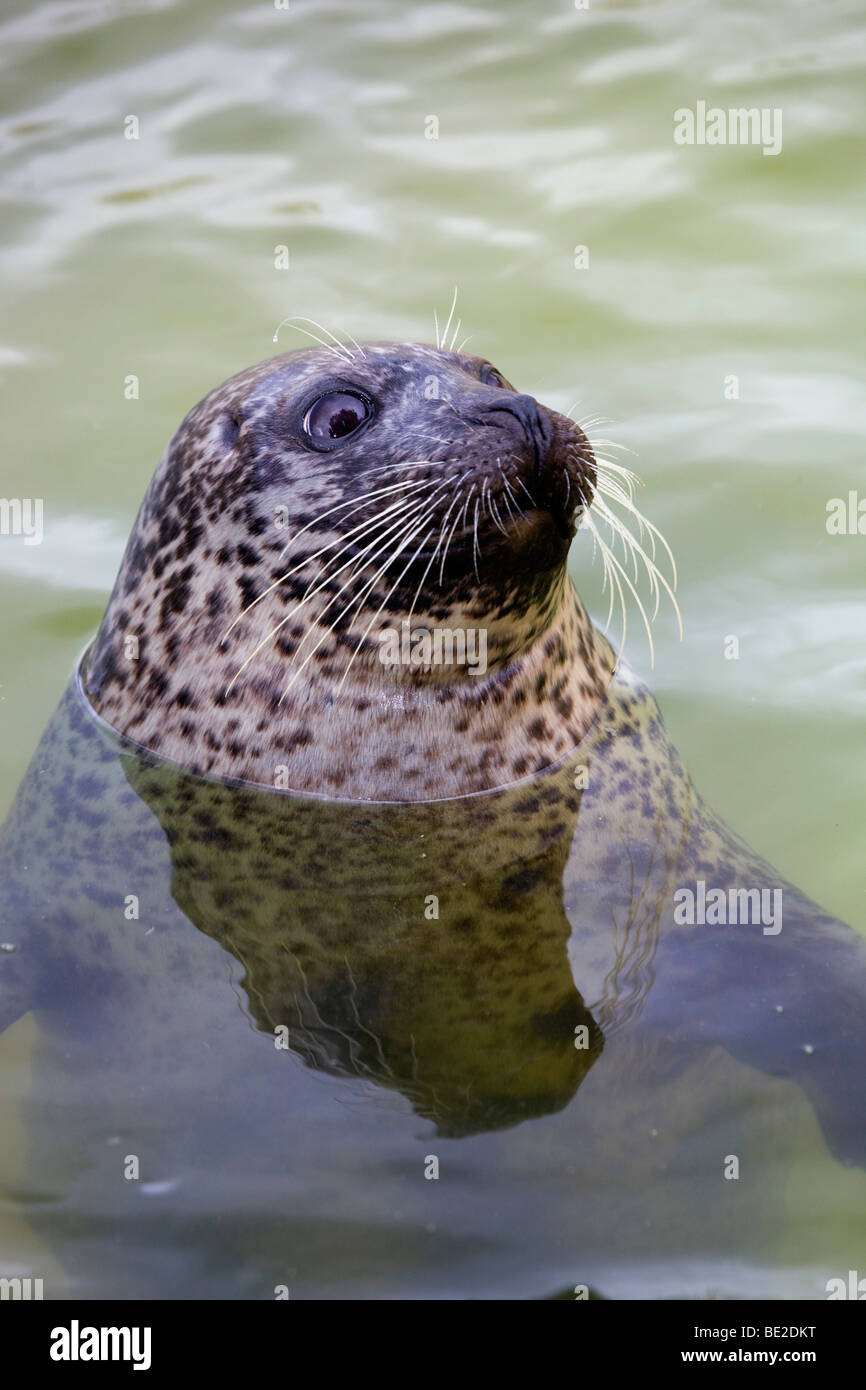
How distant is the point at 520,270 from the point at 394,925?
4.54 metres

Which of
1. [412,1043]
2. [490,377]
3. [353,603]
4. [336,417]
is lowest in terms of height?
[412,1043]

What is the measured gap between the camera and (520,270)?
7.82 meters

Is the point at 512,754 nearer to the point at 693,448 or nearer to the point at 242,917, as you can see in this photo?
the point at 242,917

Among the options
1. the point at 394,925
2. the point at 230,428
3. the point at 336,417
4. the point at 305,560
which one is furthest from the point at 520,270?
the point at 394,925

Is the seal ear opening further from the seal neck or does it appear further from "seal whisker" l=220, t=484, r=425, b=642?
the seal neck

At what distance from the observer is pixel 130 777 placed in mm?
4578

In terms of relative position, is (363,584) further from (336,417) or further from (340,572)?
(336,417)

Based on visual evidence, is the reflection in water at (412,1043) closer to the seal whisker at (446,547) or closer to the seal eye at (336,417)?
the seal whisker at (446,547)

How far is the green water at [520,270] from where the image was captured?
564 cm

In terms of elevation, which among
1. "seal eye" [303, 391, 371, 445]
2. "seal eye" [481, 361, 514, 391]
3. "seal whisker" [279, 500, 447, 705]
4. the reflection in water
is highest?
"seal eye" [481, 361, 514, 391]

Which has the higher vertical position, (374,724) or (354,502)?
(354,502)

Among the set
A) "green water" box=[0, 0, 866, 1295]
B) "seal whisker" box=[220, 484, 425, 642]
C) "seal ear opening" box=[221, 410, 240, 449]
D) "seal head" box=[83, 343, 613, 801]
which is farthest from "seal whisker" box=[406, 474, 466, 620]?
"green water" box=[0, 0, 866, 1295]

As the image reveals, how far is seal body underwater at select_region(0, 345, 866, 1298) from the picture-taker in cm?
354

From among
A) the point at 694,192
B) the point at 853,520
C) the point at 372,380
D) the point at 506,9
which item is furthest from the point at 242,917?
the point at 506,9
